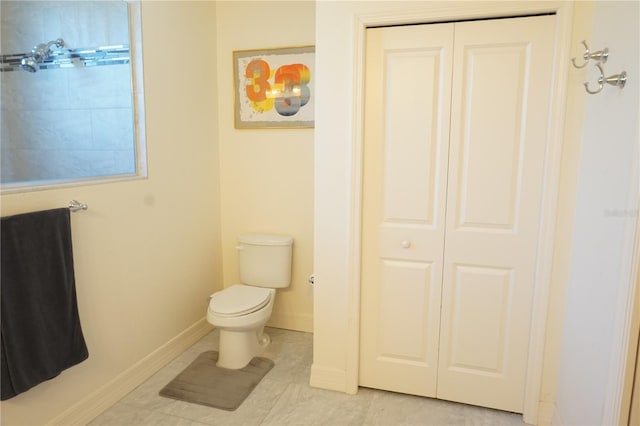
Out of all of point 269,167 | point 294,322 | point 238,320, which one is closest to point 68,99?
point 269,167


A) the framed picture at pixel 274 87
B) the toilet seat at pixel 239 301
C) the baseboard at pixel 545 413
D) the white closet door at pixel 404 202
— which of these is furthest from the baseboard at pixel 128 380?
the baseboard at pixel 545 413

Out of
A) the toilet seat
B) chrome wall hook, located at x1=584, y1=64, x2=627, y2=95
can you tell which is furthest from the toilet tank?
chrome wall hook, located at x1=584, y1=64, x2=627, y2=95

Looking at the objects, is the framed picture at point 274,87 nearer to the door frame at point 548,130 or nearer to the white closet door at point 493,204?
the door frame at point 548,130

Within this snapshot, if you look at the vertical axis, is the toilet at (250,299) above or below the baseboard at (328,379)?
above

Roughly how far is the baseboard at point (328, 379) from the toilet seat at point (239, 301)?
19.7 inches

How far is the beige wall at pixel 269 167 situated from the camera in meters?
2.80

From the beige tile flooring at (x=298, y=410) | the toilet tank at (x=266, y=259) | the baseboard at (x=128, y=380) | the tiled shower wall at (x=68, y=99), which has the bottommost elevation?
the beige tile flooring at (x=298, y=410)

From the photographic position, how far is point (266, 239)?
Result: 2.85 m

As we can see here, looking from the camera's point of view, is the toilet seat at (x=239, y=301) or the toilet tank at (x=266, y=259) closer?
the toilet seat at (x=239, y=301)

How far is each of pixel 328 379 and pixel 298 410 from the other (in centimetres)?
25

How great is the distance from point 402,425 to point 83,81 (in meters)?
2.41

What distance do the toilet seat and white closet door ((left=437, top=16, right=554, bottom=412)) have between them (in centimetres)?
107

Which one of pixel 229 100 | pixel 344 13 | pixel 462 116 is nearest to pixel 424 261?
pixel 462 116

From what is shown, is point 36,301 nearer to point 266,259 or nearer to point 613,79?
point 266,259
